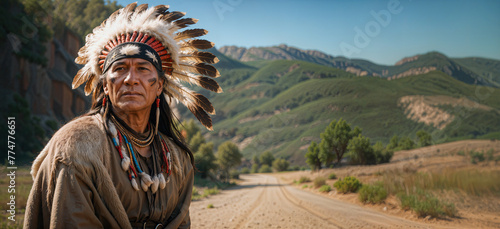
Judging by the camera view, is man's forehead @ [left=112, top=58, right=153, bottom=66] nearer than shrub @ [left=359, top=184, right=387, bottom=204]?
Yes

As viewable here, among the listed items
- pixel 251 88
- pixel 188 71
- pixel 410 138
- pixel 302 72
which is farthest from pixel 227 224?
pixel 251 88

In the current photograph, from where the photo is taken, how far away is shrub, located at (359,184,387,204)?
489 inches

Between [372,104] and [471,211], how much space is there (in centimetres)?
3158

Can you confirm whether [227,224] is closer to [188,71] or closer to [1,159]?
[188,71]

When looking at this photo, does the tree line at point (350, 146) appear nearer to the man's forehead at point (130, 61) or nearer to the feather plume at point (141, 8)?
the feather plume at point (141, 8)

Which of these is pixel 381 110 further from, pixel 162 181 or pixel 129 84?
pixel 129 84

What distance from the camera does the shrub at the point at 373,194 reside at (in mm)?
12430

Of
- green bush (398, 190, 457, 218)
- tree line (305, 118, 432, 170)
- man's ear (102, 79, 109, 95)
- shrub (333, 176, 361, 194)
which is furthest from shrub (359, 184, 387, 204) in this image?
man's ear (102, 79, 109, 95)

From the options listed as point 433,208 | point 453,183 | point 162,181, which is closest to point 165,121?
point 162,181

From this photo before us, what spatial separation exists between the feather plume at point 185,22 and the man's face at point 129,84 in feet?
2.38

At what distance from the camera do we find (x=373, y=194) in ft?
42.2

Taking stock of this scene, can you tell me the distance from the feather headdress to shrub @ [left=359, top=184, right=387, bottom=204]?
1117 centimetres

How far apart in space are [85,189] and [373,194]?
12859mm

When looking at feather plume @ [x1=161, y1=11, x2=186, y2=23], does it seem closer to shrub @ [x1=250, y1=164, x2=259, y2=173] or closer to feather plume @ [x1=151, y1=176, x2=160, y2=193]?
feather plume @ [x1=151, y1=176, x2=160, y2=193]
